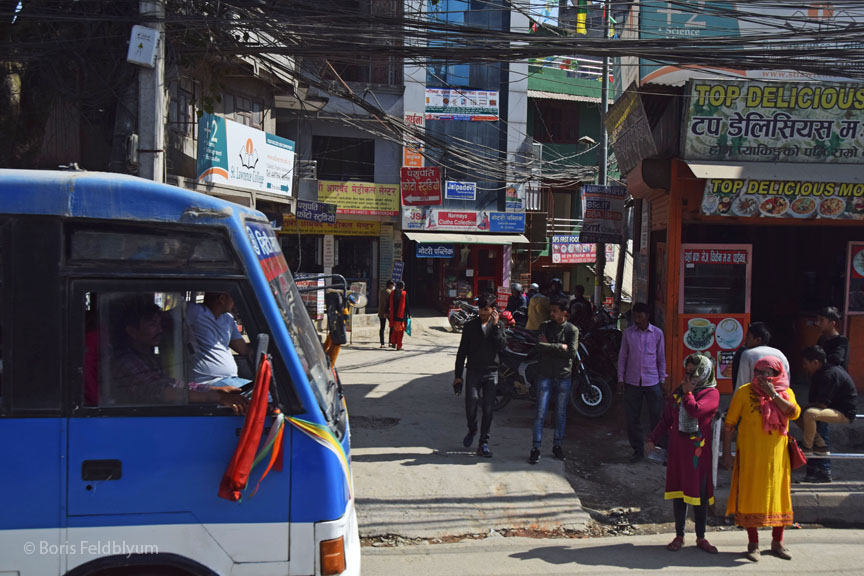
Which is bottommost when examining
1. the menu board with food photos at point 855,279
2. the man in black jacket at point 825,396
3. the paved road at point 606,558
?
the paved road at point 606,558

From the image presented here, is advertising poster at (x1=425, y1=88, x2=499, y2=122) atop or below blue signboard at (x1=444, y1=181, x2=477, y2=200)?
atop

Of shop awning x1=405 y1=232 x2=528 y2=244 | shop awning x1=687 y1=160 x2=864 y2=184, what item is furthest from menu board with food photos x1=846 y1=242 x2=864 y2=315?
shop awning x1=405 y1=232 x2=528 y2=244

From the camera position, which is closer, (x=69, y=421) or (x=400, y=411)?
(x=69, y=421)

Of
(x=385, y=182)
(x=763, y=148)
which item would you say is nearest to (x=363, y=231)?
(x=385, y=182)

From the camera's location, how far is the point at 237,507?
3209 millimetres

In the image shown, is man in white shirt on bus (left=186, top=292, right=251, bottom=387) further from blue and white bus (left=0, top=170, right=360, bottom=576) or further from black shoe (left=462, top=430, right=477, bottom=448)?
black shoe (left=462, top=430, right=477, bottom=448)

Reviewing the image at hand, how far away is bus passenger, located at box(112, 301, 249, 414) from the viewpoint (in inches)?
128

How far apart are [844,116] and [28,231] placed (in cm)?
947

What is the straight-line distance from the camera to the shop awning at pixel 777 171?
8594mm

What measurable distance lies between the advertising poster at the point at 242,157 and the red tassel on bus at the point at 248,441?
30.5 ft

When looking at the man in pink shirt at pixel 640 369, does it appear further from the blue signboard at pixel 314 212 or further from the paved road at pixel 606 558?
the blue signboard at pixel 314 212

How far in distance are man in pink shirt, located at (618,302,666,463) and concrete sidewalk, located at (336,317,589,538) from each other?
1010 mm

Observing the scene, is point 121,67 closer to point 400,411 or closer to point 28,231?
point 400,411

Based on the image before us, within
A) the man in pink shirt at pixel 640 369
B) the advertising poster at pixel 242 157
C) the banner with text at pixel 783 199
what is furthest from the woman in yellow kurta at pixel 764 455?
the advertising poster at pixel 242 157
